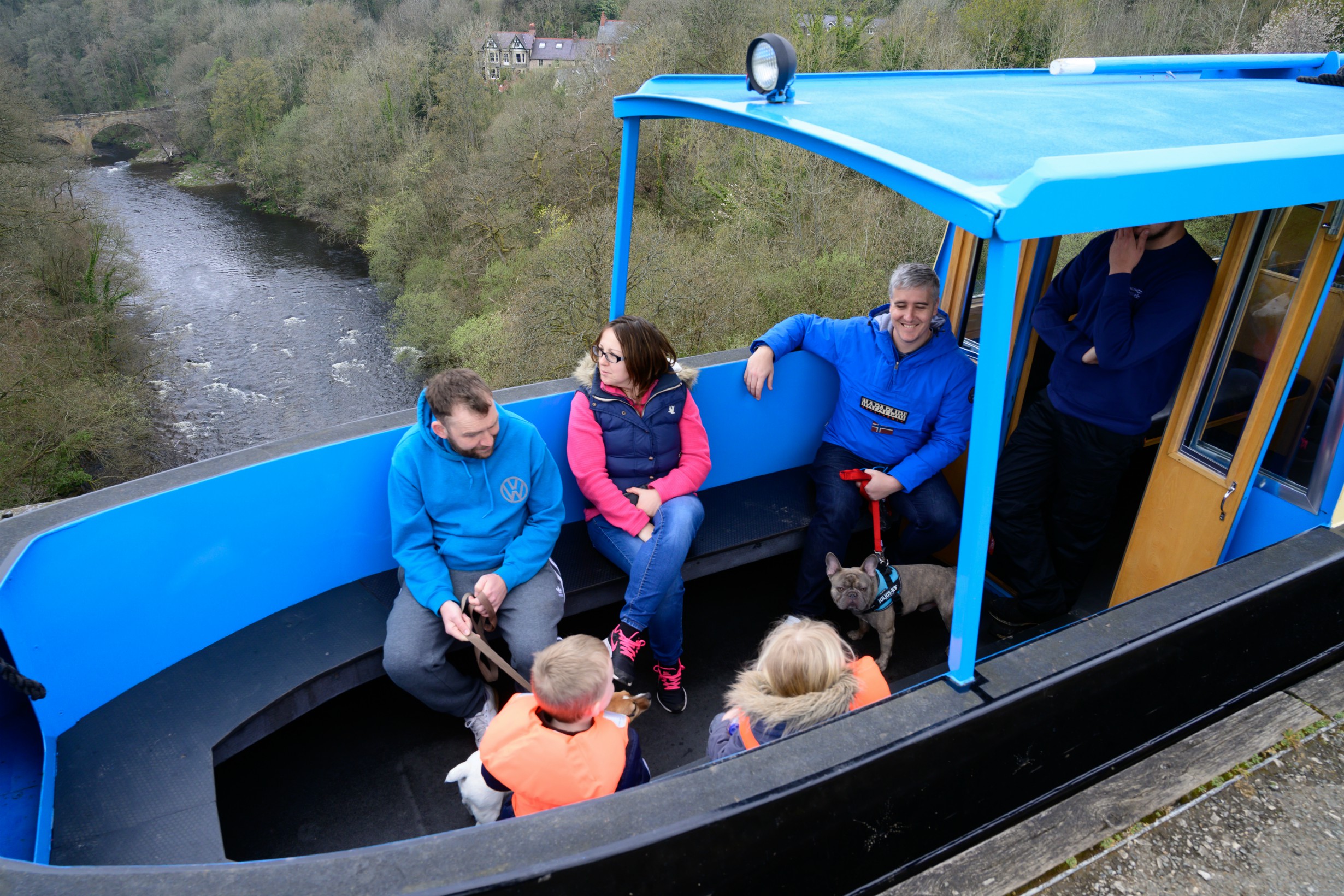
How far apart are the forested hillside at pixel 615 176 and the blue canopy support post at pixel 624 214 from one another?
13885mm

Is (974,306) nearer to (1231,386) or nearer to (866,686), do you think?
(1231,386)

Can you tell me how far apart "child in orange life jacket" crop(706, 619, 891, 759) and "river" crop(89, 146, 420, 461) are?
17882 mm

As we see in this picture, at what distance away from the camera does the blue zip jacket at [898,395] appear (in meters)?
3.24

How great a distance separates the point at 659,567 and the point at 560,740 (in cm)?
98

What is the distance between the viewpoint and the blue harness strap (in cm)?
302

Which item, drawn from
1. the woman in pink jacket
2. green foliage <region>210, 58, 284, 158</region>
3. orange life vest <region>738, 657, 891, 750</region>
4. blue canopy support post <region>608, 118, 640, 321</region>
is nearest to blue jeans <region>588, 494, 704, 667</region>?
the woman in pink jacket

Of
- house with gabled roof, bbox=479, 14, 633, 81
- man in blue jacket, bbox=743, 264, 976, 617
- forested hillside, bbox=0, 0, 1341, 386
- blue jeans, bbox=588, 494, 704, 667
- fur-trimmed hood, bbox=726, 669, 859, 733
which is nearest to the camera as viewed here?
fur-trimmed hood, bbox=726, 669, 859, 733

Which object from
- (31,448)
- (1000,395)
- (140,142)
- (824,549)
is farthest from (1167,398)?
(140,142)

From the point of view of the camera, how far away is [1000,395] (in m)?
1.73

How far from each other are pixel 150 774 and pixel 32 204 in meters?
22.0

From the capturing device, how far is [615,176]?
24.3m

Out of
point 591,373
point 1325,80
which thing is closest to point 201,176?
point 591,373

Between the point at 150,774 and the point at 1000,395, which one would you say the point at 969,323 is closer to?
the point at 1000,395

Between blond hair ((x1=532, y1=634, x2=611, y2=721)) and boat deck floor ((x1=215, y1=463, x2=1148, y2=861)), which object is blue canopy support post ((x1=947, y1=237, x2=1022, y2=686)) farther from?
boat deck floor ((x1=215, y1=463, x2=1148, y2=861))
